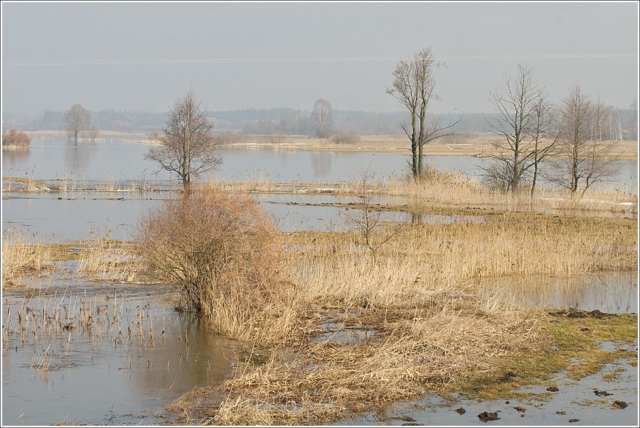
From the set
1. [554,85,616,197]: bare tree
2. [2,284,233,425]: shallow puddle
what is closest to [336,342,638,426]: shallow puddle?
[2,284,233,425]: shallow puddle

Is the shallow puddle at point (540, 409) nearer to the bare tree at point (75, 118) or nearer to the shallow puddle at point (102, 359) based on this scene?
the shallow puddle at point (102, 359)

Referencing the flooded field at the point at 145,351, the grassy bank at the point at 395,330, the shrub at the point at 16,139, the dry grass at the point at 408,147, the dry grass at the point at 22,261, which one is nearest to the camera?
the flooded field at the point at 145,351

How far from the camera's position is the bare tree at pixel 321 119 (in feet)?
543

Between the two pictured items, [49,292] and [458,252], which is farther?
[458,252]

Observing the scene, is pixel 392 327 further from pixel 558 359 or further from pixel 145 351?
A: pixel 145 351

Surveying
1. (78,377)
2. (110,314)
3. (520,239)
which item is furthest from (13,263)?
(520,239)

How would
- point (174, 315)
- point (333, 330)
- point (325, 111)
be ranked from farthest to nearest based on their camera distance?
1. point (325, 111)
2. point (174, 315)
3. point (333, 330)

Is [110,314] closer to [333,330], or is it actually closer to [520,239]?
[333,330]

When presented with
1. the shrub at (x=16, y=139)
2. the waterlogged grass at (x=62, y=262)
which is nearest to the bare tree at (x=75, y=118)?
the shrub at (x=16, y=139)

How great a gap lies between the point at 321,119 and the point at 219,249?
163835mm

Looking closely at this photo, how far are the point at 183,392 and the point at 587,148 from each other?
106ft

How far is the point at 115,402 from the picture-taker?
9.13 meters

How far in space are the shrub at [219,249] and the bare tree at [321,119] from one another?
14823cm

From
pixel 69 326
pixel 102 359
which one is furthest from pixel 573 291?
pixel 69 326
